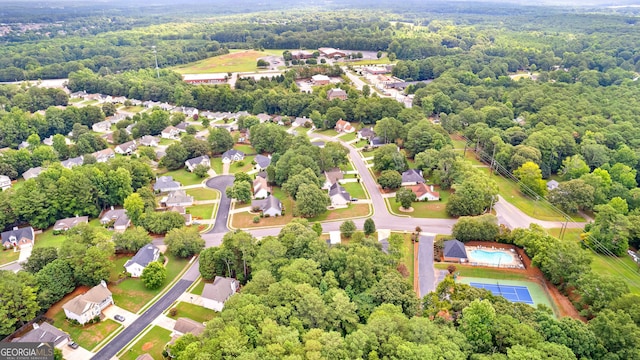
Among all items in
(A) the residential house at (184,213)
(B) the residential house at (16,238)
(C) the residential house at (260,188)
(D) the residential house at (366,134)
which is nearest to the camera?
(B) the residential house at (16,238)

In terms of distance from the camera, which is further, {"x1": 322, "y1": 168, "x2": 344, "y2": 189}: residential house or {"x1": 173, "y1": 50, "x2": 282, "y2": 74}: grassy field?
{"x1": 173, "y1": 50, "x2": 282, "y2": 74}: grassy field

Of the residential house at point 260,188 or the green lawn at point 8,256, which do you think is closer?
the green lawn at point 8,256

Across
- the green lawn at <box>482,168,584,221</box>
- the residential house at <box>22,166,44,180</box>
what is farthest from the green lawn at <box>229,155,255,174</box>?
the green lawn at <box>482,168,584,221</box>

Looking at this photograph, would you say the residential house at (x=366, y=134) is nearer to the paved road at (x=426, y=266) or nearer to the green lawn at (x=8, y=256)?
the paved road at (x=426, y=266)

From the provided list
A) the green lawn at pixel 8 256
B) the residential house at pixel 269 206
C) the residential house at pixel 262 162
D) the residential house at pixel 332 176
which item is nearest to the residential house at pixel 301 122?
the residential house at pixel 262 162

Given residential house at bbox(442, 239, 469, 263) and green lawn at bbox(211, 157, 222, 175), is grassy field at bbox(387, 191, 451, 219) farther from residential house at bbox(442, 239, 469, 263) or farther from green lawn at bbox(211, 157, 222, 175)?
green lawn at bbox(211, 157, 222, 175)

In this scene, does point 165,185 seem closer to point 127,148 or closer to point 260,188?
point 260,188

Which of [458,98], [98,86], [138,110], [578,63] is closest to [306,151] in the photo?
[458,98]
